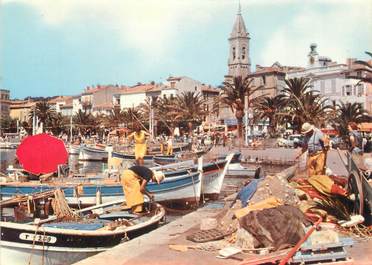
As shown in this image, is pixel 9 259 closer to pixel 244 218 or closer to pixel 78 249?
pixel 78 249

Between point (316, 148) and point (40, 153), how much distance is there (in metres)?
6.75

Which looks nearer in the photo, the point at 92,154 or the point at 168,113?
the point at 92,154

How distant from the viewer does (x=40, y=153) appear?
1328cm

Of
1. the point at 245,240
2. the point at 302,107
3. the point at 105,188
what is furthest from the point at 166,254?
the point at 302,107

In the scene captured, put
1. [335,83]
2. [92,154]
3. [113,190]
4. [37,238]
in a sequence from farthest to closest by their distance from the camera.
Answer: [335,83] → [92,154] → [113,190] → [37,238]

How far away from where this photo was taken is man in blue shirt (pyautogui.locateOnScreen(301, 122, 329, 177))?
12.4 metres

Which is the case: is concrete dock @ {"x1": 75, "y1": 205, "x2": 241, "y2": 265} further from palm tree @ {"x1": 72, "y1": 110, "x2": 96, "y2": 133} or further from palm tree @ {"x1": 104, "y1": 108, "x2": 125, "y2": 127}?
palm tree @ {"x1": 72, "y1": 110, "x2": 96, "y2": 133}

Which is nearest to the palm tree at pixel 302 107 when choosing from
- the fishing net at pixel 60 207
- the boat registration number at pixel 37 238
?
the fishing net at pixel 60 207

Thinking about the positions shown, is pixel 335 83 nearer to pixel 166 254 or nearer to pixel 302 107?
pixel 302 107

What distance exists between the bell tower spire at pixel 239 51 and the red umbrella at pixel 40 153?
353 feet

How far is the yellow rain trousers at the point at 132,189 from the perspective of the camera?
12.0 meters

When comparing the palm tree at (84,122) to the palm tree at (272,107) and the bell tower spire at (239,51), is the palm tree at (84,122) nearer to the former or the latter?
the bell tower spire at (239,51)

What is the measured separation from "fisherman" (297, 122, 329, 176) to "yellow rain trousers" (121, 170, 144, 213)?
13.4 feet

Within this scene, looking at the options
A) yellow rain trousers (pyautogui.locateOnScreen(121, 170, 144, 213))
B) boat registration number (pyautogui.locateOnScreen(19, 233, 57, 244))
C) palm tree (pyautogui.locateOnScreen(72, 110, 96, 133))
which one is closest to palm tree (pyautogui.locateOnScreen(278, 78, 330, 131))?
yellow rain trousers (pyautogui.locateOnScreen(121, 170, 144, 213))
